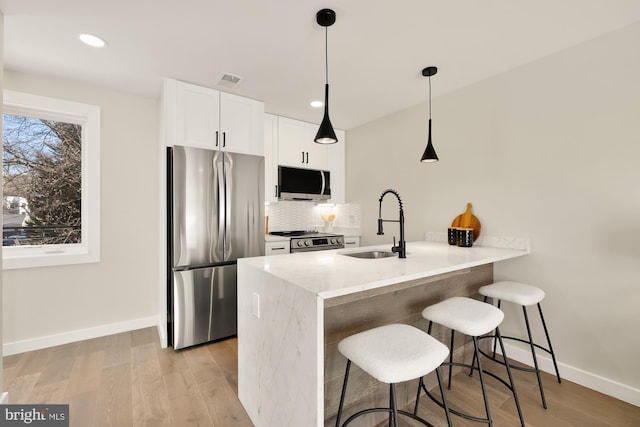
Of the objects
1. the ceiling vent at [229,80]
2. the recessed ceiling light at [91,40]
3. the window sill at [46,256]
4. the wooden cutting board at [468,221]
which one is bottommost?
the window sill at [46,256]

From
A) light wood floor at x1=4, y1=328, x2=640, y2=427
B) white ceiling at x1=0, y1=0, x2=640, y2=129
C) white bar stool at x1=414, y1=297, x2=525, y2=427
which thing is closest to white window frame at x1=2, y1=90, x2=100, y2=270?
white ceiling at x1=0, y1=0, x2=640, y2=129

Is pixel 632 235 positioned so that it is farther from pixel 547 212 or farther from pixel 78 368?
pixel 78 368

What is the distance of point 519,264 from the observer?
2439 millimetres

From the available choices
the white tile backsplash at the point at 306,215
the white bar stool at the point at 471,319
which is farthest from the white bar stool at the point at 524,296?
the white tile backsplash at the point at 306,215

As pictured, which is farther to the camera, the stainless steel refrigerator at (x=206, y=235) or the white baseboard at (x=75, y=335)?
the stainless steel refrigerator at (x=206, y=235)

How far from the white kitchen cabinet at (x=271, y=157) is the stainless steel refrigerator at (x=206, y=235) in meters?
0.51

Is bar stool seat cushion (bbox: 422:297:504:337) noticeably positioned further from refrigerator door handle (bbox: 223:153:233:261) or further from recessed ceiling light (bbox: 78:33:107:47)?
recessed ceiling light (bbox: 78:33:107:47)

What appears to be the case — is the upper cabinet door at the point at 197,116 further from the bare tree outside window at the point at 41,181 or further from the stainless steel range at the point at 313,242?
the stainless steel range at the point at 313,242

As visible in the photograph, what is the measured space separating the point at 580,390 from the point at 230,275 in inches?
115

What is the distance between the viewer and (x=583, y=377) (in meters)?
2.11

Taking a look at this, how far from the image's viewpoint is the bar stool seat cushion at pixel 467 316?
1516 millimetres

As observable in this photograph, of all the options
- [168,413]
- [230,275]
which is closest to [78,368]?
[168,413]

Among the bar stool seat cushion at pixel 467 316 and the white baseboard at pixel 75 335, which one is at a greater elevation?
the bar stool seat cushion at pixel 467 316

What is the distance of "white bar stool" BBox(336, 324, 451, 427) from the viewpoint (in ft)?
3.71
